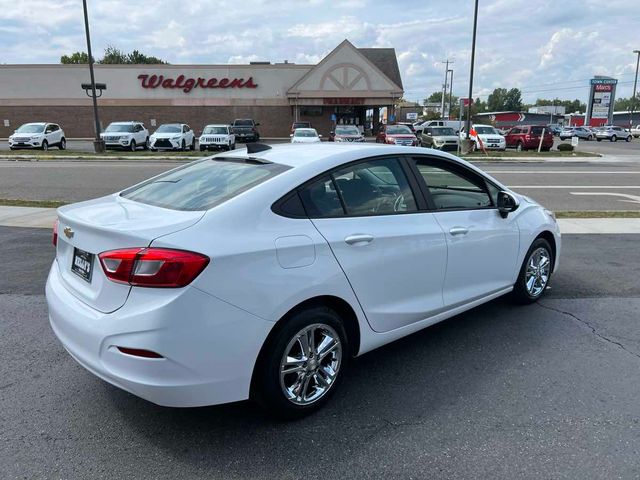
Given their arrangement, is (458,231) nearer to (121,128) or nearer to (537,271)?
(537,271)

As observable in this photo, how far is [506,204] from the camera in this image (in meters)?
4.39

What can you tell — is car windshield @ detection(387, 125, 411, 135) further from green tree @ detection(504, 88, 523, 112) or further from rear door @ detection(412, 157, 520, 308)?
green tree @ detection(504, 88, 523, 112)

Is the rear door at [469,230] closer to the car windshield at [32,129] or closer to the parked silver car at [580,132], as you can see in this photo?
the car windshield at [32,129]

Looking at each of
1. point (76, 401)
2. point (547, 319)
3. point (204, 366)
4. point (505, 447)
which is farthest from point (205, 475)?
point (547, 319)

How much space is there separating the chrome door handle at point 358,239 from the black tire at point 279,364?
0.43 m

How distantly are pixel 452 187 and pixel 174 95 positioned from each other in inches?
1729

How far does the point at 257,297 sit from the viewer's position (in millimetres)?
2709

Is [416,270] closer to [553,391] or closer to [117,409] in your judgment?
[553,391]

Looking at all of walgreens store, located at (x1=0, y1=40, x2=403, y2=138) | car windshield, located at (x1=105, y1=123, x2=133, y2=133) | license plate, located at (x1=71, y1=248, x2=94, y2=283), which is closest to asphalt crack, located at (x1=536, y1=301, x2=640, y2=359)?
license plate, located at (x1=71, y1=248, x2=94, y2=283)

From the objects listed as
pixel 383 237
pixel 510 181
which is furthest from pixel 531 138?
pixel 383 237

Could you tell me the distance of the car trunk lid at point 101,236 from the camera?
2670mm

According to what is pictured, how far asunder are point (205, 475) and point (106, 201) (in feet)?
6.35

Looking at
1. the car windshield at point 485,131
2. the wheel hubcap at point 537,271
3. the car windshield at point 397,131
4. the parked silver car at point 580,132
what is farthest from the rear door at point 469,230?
the parked silver car at point 580,132

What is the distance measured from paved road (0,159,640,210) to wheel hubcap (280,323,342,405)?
941 cm
